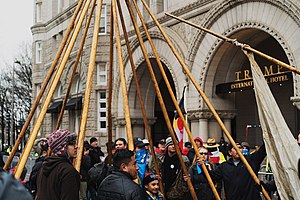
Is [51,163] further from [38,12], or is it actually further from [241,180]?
[38,12]

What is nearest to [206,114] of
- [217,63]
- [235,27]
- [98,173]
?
[217,63]

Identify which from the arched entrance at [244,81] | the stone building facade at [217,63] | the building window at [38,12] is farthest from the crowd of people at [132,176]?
the building window at [38,12]

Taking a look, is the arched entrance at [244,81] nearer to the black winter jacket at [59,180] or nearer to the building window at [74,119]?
the black winter jacket at [59,180]

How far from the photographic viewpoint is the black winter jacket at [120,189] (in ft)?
13.8

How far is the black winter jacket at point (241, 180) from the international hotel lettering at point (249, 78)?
6873 mm

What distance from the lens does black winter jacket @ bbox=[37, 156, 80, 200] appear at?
4398mm

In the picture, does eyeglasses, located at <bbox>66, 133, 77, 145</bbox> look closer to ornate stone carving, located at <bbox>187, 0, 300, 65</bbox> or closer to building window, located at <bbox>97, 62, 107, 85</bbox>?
ornate stone carving, located at <bbox>187, 0, 300, 65</bbox>

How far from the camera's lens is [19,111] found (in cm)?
5509

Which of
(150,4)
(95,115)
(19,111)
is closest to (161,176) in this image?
(150,4)

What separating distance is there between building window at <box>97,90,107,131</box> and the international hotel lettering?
8591 millimetres

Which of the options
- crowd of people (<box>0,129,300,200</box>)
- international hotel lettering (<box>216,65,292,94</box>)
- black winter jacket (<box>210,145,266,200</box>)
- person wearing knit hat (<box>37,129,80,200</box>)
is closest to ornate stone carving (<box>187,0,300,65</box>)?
international hotel lettering (<box>216,65,292,94</box>)

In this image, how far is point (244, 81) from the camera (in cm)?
1456

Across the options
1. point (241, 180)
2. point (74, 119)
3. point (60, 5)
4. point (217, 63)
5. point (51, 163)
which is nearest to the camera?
point (51, 163)

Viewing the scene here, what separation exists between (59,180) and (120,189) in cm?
61
